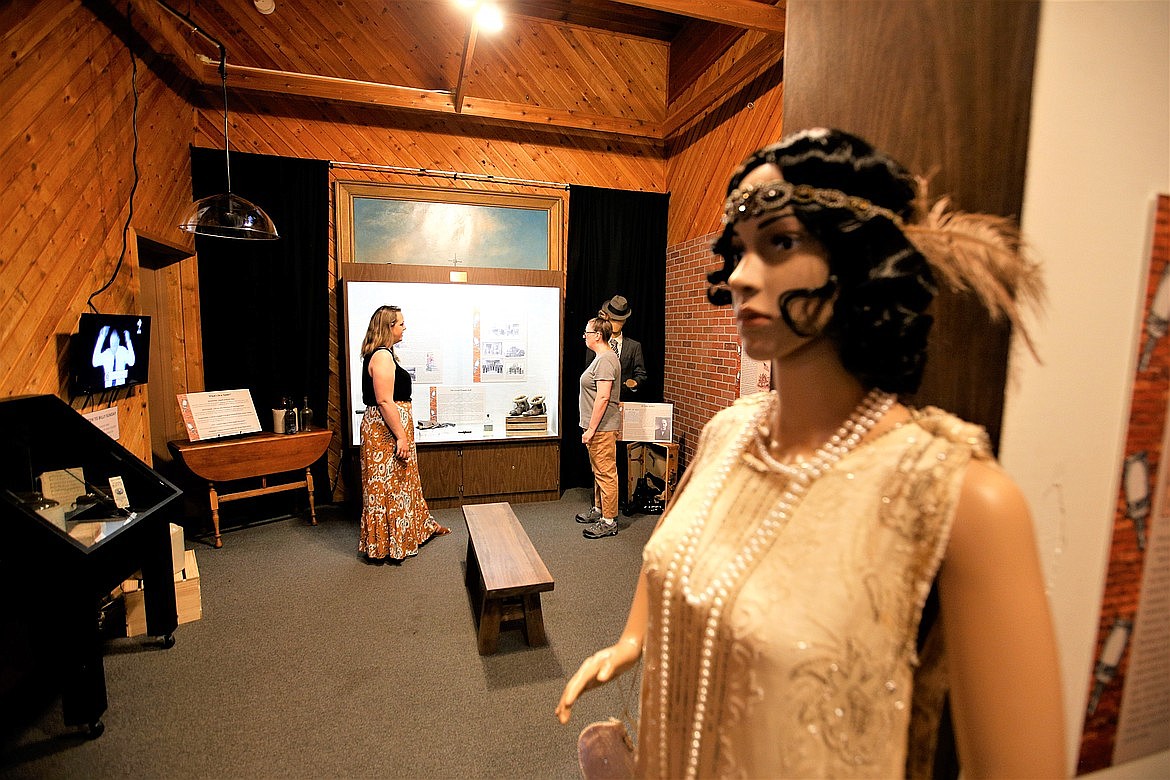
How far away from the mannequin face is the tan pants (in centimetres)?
373

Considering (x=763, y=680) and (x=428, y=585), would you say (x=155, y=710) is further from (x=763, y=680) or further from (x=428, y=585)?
(x=763, y=680)

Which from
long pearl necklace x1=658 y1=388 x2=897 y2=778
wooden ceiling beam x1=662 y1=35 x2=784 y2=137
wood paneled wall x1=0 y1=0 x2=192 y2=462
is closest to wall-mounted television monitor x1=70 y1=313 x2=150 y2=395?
wood paneled wall x1=0 y1=0 x2=192 y2=462

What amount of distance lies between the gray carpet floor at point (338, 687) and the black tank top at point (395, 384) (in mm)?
1171

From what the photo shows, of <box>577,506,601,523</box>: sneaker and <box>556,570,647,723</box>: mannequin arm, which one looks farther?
<box>577,506,601,523</box>: sneaker

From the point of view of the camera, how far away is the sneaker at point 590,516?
15.4ft

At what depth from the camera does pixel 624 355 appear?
5.30 meters

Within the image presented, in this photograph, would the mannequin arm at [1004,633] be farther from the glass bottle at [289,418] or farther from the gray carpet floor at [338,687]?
the glass bottle at [289,418]

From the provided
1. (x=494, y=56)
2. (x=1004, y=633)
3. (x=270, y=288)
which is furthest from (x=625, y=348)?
(x=1004, y=633)

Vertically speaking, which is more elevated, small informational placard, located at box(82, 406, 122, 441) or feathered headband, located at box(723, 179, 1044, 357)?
feathered headband, located at box(723, 179, 1044, 357)

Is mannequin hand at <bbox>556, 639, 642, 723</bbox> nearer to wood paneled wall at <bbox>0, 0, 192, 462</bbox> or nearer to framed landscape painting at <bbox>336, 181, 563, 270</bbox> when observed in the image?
wood paneled wall at <bbox>0, 0, 192, 462</bbox>

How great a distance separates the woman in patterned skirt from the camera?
3701mm

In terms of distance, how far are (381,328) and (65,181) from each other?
179 centimetres

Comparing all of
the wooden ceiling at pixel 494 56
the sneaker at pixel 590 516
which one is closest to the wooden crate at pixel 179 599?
the sneaker at pixel 590 516

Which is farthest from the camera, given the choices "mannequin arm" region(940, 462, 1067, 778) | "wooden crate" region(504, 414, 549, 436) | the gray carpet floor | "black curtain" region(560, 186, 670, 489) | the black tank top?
"black curtain" region(560, 186, 670, 489)
